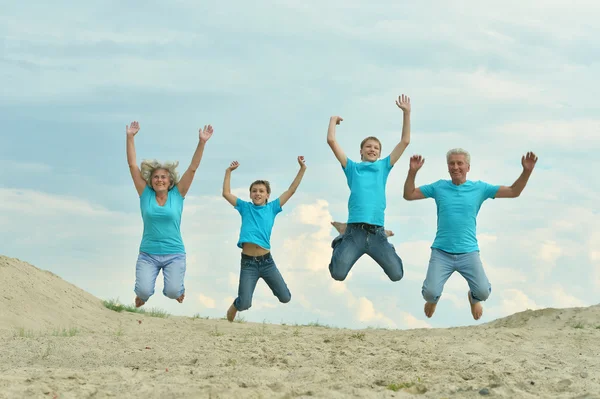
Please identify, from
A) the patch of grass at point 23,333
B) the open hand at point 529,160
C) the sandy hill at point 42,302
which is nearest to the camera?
the open hand at point 529,160

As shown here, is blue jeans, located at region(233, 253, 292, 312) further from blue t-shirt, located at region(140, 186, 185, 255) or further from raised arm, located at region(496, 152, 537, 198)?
raised arm, located at region(496, 152, 537, 198)

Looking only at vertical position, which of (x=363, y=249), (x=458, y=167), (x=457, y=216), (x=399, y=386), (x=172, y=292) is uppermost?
(x=458, y=167)

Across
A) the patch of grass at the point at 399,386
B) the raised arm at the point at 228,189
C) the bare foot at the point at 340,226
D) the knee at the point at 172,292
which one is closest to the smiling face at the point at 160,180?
the raised arm at the point at 228,189

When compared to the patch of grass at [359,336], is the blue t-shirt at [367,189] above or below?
above

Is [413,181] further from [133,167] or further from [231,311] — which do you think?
[133,167]

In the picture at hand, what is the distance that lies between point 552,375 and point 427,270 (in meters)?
2.48

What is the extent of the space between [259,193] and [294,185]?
54 cm

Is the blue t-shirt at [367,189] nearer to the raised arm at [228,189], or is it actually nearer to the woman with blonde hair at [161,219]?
the raised arm at [228,189]

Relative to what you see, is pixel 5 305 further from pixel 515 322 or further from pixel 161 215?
pixel 515 322

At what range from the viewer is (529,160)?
31.0 ft

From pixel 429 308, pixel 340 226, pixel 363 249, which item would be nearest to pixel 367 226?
pixel 363 249

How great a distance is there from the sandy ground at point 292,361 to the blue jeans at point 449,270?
27.8 inches

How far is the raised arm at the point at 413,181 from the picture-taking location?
952cm

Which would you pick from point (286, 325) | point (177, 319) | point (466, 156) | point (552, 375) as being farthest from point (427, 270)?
point (177, 319)
